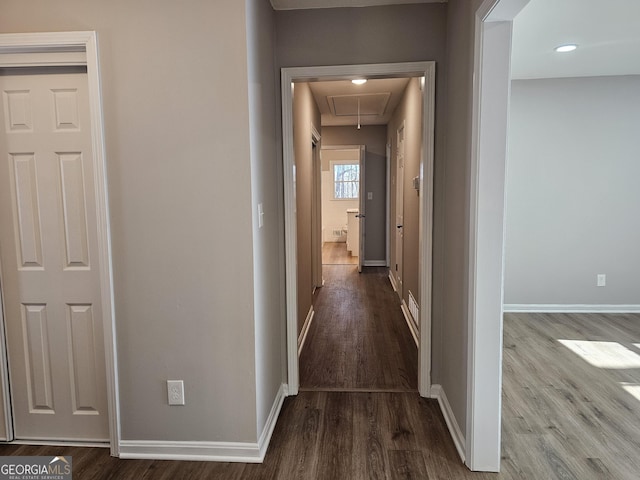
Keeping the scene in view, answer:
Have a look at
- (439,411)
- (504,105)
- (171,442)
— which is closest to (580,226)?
(439,411)

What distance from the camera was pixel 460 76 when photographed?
7.12 ft

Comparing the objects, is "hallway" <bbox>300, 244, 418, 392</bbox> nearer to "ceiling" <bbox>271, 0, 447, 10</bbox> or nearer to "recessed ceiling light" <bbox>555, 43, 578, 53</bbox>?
"ceiling" <bbox>271, 0, 447, 10</bbox>

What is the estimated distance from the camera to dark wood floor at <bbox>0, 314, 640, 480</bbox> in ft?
6.59

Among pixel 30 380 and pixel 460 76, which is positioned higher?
pixel 460 76

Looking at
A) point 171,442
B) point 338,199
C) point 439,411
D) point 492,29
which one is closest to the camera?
point 492,29

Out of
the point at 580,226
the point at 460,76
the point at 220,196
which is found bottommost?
the point at 580,226

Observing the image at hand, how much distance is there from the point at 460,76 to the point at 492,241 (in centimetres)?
90

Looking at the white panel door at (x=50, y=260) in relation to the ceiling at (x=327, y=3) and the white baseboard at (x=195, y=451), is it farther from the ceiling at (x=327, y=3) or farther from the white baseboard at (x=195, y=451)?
the ceiling at (x=327, y=3)

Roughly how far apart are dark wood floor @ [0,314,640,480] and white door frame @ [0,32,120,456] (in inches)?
17.7

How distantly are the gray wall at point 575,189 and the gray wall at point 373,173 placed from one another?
10.3ft

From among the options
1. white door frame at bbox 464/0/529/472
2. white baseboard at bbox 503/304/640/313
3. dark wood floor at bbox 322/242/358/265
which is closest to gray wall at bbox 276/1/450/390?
white door frame at bbox 464/0/529/472

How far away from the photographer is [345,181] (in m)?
10.4

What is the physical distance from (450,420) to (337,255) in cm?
644

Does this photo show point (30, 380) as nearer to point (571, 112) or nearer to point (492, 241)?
point (492, 241)
